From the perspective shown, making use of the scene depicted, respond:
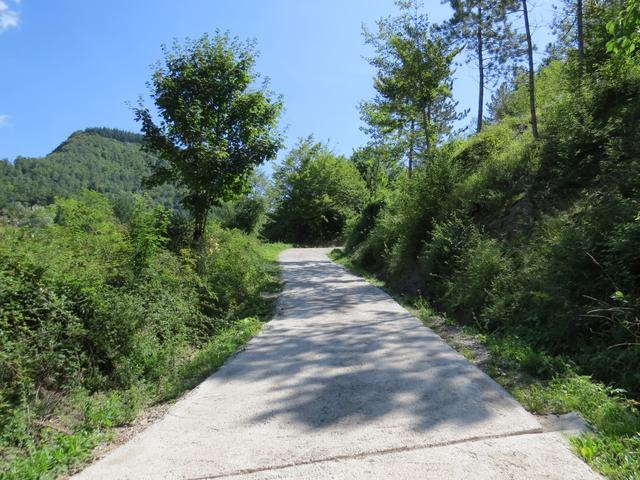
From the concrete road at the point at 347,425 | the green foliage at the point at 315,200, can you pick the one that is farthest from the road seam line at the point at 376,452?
the green foliage at the point at 315,200

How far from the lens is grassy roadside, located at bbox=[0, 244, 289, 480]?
11.2 ft

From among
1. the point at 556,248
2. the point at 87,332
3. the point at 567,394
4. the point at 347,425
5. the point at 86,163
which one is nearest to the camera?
the point at 347,425

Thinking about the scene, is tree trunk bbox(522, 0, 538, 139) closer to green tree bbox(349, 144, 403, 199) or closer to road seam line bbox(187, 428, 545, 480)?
road seam line bbox(187, 428, 545, 480)

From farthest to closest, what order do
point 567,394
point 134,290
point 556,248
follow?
point 134,290, point 556,248, point 567,394

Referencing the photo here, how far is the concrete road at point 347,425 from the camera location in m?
3.11

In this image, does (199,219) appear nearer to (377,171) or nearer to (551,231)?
(551,231)

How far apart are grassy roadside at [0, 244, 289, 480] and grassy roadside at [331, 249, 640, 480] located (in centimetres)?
359

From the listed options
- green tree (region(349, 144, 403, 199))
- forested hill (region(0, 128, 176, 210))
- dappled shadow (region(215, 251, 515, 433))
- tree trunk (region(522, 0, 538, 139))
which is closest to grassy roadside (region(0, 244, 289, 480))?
dappled shadow (region(215, 251, 515, 433))

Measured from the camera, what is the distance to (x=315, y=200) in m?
41.1

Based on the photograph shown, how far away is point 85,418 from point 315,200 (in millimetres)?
37175

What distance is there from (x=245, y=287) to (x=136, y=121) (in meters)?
5.59

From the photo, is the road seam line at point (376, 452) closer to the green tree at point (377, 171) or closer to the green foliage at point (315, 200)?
the green tree at point (377, 171)

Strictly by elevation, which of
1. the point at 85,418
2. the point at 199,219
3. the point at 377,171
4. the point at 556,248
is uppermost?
the point at 377,171

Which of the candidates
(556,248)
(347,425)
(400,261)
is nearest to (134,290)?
(347,425)
